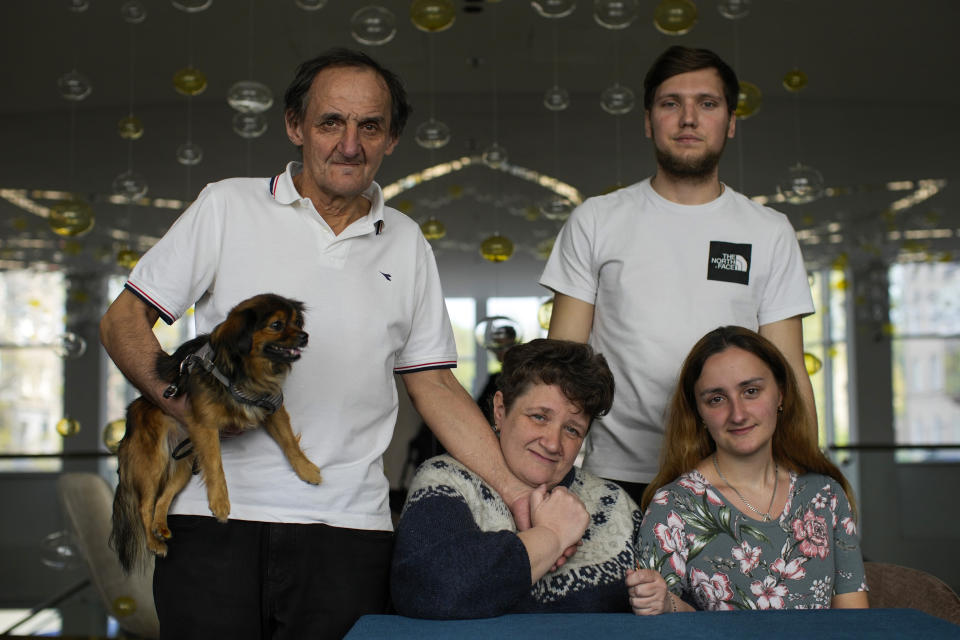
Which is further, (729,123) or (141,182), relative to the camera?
(141,182)

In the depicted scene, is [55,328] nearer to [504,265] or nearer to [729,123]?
[504,265]

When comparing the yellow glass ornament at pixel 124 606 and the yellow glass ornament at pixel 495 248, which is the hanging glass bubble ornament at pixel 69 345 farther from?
the yellow glass ornament at pixel 495 248

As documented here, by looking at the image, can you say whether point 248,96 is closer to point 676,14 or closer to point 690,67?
point 676,14

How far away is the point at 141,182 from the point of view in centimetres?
505

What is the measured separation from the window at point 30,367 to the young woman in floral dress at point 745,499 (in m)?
10.1

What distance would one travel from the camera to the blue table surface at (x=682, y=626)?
1.37m

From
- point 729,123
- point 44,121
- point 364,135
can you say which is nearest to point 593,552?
point 364,135

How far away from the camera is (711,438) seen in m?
2.12

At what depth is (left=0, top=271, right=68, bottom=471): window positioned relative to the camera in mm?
10633

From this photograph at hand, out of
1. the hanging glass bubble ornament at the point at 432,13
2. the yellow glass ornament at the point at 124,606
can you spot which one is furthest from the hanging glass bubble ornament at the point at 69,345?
the hanging glass bubble ornament at the point at 432,13

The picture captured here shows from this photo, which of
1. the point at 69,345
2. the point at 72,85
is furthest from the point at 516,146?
the point at 72,85

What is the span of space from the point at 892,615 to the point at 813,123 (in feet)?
32.6

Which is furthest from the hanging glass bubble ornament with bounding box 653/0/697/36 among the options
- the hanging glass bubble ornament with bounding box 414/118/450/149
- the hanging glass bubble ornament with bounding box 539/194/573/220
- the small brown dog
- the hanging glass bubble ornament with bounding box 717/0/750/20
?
the small brown dog

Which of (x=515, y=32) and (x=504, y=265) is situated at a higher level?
(x=515, y=32)
